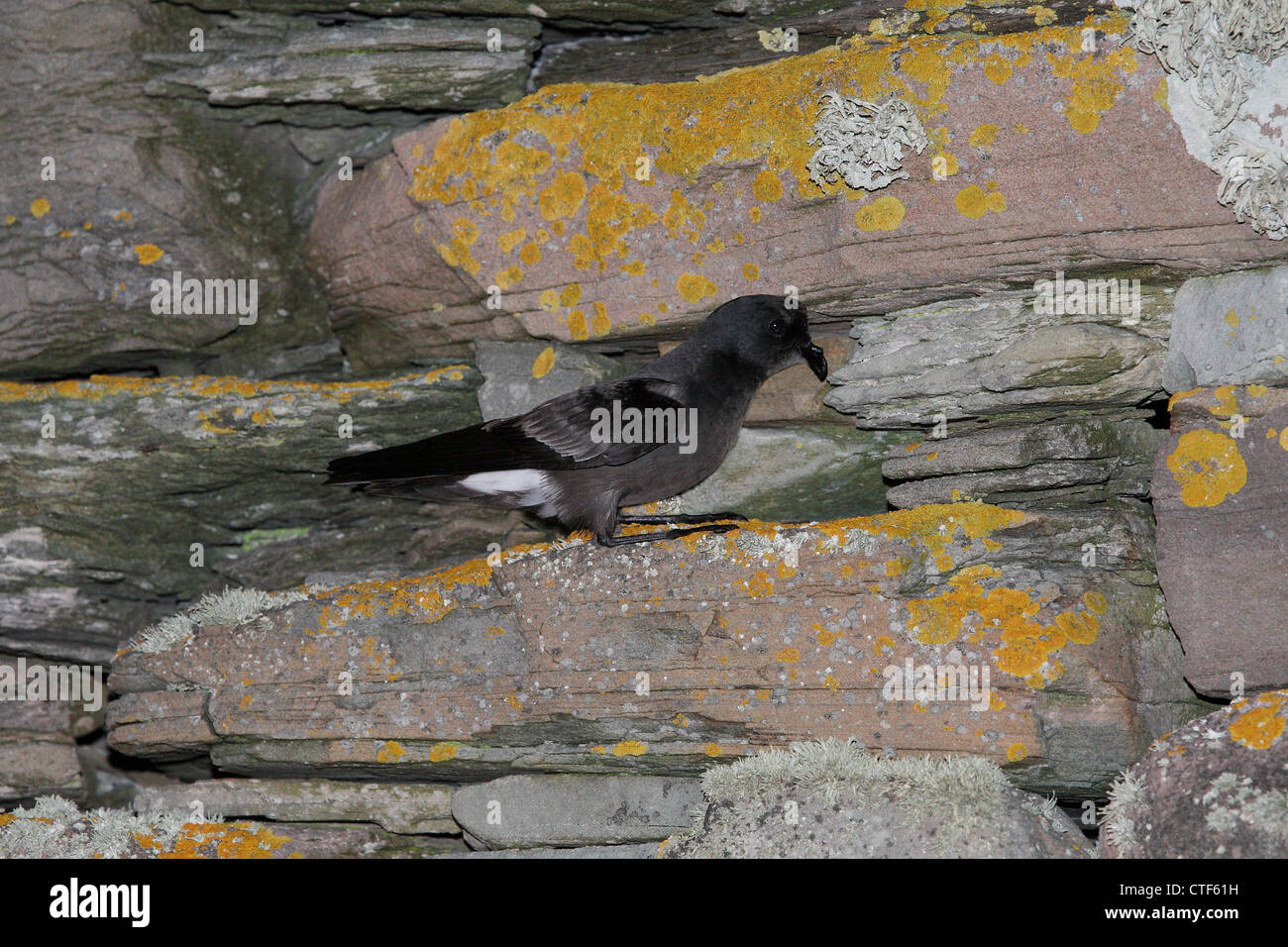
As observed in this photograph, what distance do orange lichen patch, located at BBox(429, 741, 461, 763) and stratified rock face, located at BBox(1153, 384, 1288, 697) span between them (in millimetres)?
3677

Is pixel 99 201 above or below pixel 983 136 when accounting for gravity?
above

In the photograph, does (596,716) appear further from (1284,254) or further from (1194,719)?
(1284,254)

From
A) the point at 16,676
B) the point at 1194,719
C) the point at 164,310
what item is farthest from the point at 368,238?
the point at 1194,719

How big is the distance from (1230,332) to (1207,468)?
0.68m

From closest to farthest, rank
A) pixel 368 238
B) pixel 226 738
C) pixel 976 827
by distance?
pixel 976 827, pixel 226 738, pixel 368 238

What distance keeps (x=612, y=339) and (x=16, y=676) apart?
4380mm

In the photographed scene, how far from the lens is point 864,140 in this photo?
5.83 m

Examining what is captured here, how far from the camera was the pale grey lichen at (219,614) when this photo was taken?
681 centimetres

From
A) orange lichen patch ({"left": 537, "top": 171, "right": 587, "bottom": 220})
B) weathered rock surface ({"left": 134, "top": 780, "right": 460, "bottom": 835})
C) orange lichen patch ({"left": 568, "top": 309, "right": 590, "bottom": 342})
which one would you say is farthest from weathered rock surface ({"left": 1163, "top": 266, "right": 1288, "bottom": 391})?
weathered rock surface ({"left": 134, "top": 780, "right": 460, "bottom": 835})

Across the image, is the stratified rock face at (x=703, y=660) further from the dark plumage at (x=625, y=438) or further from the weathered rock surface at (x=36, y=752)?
the weathered rock surface at (x=36, y=752)

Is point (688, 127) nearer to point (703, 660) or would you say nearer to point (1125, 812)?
point (703, 660)

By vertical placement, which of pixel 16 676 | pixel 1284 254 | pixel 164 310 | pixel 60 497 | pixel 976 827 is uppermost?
pixel 164 310

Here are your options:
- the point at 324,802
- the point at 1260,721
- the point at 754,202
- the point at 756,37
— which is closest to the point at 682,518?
the point at 754,202

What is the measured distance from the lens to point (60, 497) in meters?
Answer: 7.21
